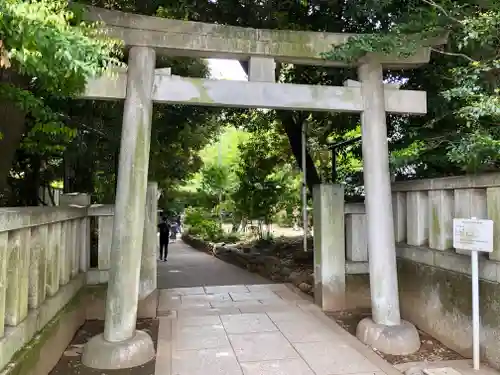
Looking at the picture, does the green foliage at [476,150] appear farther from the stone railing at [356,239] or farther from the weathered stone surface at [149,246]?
the weathered stone surface at [149,246]

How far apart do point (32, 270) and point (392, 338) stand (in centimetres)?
400

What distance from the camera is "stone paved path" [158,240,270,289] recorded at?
904cm

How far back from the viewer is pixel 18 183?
8.63 meters

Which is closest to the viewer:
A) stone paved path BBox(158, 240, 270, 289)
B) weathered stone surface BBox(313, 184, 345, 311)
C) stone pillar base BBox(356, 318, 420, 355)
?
stone pillar base BBox(356, 318, 420, 355)

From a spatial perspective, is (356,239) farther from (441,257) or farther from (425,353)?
(425,353)

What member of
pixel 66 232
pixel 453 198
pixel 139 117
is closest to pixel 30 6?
pixel 139 117

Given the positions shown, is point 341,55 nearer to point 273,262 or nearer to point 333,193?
point 333,193

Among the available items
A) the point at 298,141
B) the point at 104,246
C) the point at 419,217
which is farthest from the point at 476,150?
the point at 298,141

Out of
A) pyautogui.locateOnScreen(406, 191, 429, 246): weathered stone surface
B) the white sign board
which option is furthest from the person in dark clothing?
the white sign board

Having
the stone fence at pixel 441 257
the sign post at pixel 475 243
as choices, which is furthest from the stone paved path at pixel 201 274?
the sign post at pixel 475 243

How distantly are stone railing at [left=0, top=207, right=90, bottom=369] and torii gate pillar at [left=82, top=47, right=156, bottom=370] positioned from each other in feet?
2.03

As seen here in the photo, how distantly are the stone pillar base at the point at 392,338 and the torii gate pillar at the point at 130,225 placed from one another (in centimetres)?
262

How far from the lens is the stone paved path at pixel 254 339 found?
4.30 meters

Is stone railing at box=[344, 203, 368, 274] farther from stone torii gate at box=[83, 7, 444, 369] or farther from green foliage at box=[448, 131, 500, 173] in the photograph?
green foliage at box=[448, 131, 500, 173]
